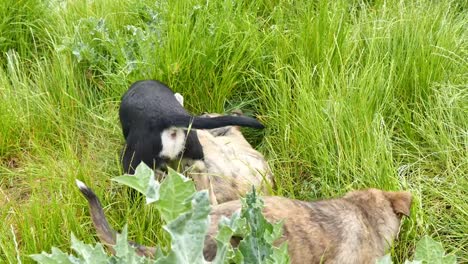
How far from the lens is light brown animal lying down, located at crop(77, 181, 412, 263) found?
2922 millimetres

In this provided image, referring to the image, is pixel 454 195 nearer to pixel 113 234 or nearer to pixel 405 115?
pixel 405 115

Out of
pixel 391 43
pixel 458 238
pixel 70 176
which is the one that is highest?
pixel 391 43

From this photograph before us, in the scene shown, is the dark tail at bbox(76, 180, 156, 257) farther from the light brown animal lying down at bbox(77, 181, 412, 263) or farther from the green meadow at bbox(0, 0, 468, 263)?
the green meadow at bbox(0, 0, 468, 263)

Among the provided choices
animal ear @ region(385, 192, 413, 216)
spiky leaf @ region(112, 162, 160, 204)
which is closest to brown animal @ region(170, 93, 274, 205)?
animal ear @ region(385, 192, 413, 216)

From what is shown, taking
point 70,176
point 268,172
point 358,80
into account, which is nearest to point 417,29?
point 358,80

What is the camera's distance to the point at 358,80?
13.2 ft

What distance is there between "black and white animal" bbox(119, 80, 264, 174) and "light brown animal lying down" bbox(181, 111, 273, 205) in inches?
3.2

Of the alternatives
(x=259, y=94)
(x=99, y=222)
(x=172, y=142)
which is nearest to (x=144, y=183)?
(x=99, y=222)

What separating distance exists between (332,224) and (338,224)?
0.03 m

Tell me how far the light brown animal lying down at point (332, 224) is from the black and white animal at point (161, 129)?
24.0 inches

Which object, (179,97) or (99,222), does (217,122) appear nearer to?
(179,97)

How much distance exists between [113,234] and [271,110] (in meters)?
1.52

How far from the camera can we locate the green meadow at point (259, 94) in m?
3.45

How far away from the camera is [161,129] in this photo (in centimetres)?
367
